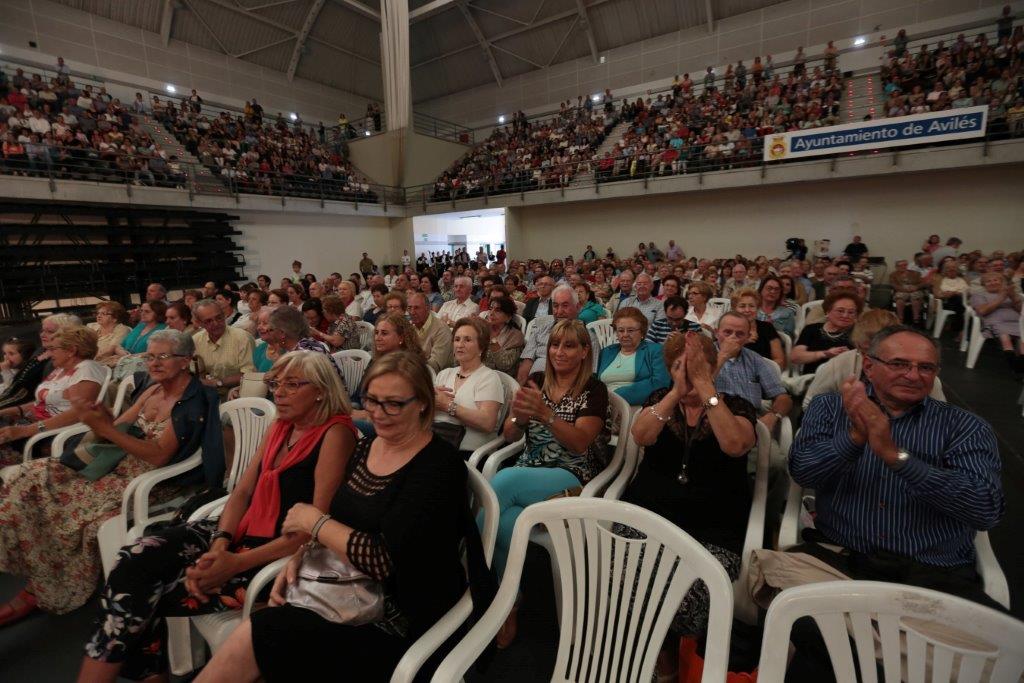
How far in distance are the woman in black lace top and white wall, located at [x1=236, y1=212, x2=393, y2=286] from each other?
44.4ft

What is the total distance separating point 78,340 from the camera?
260 centimetres

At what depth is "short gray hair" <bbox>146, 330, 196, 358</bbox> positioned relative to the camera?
2.12m

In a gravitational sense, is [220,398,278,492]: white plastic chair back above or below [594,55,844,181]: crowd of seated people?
below

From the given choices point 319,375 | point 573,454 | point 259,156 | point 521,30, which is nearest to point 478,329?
point 573,454

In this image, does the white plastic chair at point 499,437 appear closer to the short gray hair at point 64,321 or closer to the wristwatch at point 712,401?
the wristwatch at point 712,401

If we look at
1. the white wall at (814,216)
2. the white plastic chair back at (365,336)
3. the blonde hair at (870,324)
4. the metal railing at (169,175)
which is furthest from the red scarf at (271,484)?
the white wall at (814,216)

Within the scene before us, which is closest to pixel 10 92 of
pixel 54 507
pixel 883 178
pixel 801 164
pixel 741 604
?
pixel 54 507

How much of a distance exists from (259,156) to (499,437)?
49.4 ft

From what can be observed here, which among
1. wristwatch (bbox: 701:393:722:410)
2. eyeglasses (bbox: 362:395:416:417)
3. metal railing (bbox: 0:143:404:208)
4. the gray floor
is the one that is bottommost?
the gray floor

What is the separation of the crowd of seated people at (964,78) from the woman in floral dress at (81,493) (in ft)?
41.2

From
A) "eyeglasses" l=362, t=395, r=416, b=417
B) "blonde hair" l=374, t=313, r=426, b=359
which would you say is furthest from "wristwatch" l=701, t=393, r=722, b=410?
"blonde hair" l=374, t=313, r=426, b=359

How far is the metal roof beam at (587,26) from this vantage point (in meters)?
15.1

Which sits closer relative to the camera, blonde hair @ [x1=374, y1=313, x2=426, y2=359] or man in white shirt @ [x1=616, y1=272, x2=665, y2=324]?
blonde hair @ [x1=374, y1=313, x2=426, y2=359]

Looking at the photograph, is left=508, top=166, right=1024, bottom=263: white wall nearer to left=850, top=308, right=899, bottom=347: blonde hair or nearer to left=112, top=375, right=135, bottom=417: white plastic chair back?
left=850, top=308, right=899, bottom=347: blonde hair
